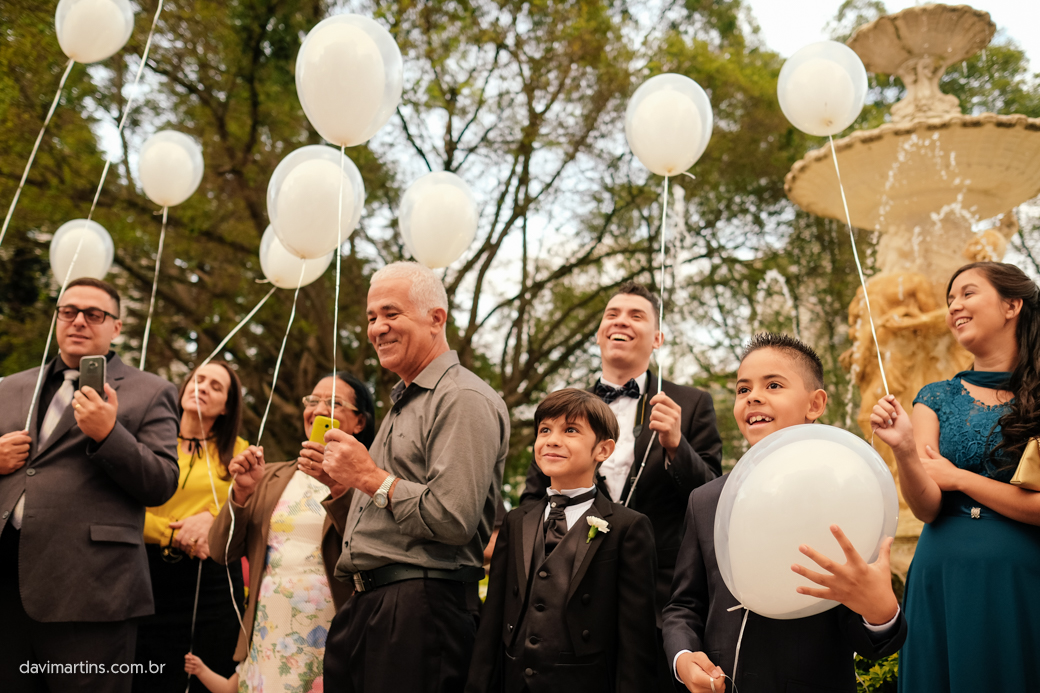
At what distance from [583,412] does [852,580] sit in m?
1.34

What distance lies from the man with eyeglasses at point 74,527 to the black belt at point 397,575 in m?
1.24

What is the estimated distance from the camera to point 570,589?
277 cm

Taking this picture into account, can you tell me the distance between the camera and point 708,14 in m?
13.2

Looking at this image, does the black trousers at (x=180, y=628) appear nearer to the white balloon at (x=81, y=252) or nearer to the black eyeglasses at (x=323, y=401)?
the black eyeglasses at (x=323, y=401)

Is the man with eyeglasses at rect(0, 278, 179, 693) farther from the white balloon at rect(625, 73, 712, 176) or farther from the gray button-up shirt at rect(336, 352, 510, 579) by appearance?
the white balloon at rect(625, 73, 712, 176)

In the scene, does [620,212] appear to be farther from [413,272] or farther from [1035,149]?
[413,272]

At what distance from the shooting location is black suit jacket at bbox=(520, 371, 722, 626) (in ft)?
10.8

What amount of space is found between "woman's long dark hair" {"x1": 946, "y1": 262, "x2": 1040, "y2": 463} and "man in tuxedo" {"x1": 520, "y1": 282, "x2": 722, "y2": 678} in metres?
1.11

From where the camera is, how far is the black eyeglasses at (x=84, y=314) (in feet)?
13.0

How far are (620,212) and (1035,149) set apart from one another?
22.0 feet

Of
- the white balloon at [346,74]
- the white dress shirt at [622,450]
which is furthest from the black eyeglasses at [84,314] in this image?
the white dress shirt at [622,450]

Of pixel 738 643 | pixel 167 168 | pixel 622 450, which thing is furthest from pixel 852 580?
pixel 167 168

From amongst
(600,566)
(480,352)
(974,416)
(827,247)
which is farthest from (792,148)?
(600,566)

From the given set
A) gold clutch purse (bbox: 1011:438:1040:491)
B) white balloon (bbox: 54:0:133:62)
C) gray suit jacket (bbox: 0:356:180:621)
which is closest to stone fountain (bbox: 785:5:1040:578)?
gold clutch purse (bbox: 1011:438:1040:491)
